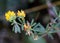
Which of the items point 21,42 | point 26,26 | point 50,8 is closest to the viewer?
point 26,26

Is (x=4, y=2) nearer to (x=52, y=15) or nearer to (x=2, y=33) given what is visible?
(x=2, y=33)

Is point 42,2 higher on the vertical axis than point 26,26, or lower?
higher

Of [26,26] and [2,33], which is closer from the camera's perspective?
[26,26]

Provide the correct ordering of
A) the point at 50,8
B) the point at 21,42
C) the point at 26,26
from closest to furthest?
the point at 26,26
the point at 21,42
the point at 50,8

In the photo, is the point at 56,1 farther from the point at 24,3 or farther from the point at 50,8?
the point at 24,3

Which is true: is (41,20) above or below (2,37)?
above

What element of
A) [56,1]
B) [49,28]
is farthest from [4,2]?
[49,28]

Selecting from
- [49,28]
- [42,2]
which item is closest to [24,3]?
[42,2]

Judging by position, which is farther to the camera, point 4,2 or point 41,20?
point 41,20

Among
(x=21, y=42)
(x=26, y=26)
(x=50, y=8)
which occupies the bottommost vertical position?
(x=21, y=42)
